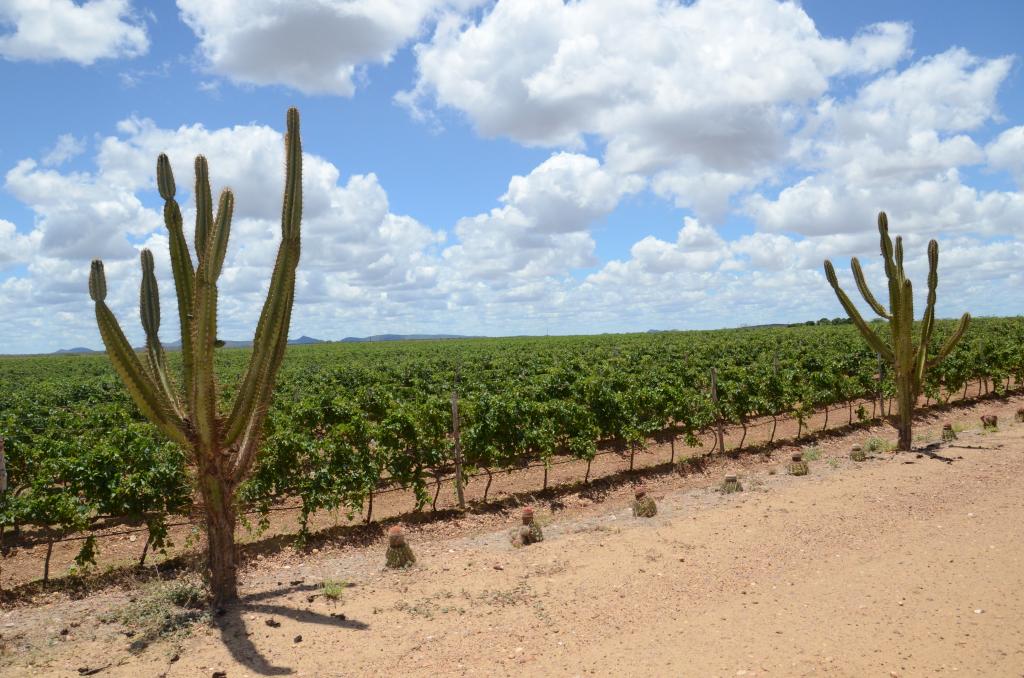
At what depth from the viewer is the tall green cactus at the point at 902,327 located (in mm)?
13797

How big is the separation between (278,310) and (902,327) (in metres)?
12.7

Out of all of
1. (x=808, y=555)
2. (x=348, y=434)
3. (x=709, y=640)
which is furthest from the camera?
(x=348, y=434)

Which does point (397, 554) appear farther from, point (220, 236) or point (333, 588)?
→ point (220, 236)

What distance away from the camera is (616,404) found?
1392 cm

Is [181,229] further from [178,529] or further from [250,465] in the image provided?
[178,529]

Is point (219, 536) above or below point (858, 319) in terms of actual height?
below

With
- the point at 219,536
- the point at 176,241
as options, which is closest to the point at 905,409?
the point at 219,536

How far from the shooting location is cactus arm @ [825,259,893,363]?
14.3m

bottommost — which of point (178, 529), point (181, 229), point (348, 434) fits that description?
point (178, 529)

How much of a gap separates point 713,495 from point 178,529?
906cm

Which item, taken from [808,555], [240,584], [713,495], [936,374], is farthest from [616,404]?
[936,374]

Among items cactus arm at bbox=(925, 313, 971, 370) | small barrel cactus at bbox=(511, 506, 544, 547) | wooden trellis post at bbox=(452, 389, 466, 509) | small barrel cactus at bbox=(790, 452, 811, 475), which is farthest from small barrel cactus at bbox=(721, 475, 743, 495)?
Answer: cactus arm at bbox=(925, 313, 971, 370)

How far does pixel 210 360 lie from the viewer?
20.3 feet

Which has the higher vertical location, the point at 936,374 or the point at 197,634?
the point at 936,374
